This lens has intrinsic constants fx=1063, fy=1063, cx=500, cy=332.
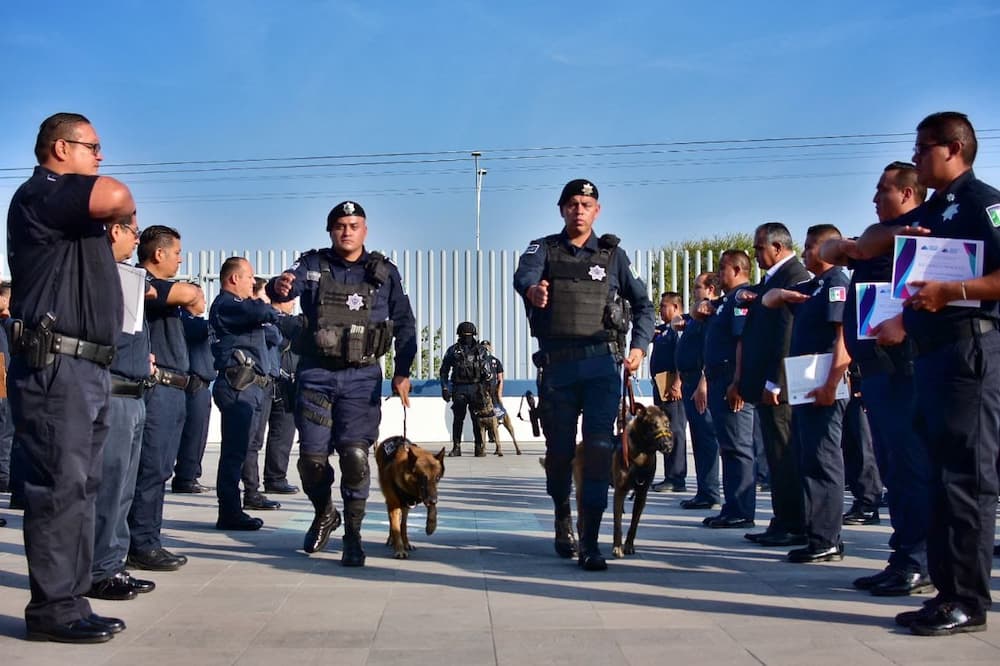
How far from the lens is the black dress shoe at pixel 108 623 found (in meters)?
4.45

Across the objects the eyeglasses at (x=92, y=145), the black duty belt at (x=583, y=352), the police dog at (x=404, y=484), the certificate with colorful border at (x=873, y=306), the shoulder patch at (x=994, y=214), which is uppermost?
the eyeglasses at (x=92, y=145)

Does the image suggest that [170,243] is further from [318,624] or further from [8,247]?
[318,624]

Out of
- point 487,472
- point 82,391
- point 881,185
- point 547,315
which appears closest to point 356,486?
point 547,315

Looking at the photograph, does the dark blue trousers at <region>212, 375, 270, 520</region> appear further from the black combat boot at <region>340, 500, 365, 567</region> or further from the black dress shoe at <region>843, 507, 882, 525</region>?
the black dress shoe at <region>843, 507, 882, 525</region>

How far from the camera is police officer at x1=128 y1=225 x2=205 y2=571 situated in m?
6.23

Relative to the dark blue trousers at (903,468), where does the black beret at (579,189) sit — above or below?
above

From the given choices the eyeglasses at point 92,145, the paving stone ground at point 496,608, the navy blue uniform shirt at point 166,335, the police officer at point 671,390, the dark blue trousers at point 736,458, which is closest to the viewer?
the paving stone ground at point 496,608

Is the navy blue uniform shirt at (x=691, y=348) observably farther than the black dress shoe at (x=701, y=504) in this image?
Yes

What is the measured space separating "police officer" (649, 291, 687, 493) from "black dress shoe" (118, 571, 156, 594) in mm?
6519

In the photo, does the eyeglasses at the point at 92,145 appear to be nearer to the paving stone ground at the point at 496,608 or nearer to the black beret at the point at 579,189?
the paving stone ground at the point at 496,608

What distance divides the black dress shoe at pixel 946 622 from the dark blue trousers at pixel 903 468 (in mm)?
979

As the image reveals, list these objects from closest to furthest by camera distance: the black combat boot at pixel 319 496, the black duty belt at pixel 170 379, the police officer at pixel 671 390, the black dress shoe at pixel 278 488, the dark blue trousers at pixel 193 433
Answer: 1. the black duty belt at pixel 170 379
2. the black combat boot at pixel 319 496
3. the dark blue trousers at pixel 193 433
4. the black dress shoe at pixel 278 488
5. the police officer at pixel 671 390

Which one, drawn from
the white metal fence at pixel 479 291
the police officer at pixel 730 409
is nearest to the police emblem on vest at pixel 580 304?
the police officer at pixel 730 409

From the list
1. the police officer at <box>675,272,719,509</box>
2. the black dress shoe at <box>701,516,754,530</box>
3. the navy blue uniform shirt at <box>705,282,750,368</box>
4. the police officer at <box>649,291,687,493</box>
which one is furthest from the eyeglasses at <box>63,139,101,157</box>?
the police officer at <box>649,291,687,493</box>
